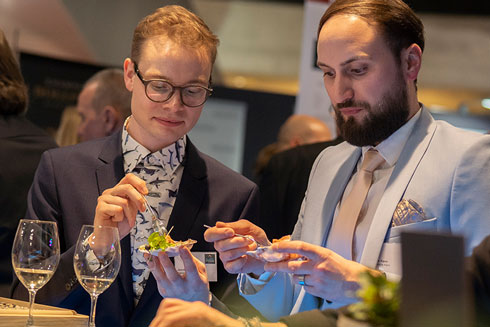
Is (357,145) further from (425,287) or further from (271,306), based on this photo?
(425,287)

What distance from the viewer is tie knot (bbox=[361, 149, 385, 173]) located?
7.72ft

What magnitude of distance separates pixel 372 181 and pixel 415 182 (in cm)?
21

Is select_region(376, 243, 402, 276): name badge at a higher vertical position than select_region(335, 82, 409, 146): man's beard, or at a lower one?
lower

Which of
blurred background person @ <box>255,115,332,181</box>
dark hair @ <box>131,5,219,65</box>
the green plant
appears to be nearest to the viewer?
the green plant

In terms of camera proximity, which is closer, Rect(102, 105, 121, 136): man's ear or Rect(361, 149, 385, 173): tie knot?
Rect(361, 149, 385, 173): tie knot

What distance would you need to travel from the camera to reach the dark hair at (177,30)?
8.02ft

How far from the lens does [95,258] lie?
187cm

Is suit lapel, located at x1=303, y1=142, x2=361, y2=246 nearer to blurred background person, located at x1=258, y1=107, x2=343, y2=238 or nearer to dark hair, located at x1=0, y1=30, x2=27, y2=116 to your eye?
dark hair, located at x1=0, y1=30, x2=27, y2=116

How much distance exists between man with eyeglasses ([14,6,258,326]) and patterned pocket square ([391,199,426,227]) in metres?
0.68

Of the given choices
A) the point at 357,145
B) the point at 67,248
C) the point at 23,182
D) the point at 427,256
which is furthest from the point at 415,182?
the point at 23,182

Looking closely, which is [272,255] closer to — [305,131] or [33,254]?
[33,254]

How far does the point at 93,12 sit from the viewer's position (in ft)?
26.9

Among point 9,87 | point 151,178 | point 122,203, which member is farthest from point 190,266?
point 9,87

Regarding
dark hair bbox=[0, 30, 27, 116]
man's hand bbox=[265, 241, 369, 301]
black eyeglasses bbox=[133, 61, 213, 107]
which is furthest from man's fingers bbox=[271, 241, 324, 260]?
dark hair bbox=[0, 30, 27, 116]
